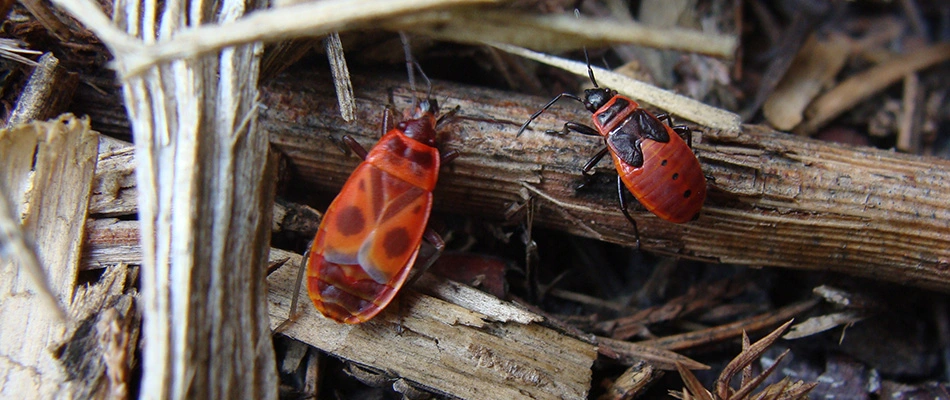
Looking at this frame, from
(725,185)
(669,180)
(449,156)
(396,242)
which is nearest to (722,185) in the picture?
(725,185)

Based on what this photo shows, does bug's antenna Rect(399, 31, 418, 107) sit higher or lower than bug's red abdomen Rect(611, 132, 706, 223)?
higher

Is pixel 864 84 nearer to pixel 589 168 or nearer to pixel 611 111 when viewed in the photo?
pixel 611 111

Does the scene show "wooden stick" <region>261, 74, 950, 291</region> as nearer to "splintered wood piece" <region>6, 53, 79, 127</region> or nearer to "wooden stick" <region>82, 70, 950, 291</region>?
"wooden stick" <region>82, 70, 950, 291</region>

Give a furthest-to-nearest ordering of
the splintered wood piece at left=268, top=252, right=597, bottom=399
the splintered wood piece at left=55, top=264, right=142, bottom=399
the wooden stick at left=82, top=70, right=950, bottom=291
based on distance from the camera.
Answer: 1. the wooden stick at left=82, top=70, right=950, bottom=291
2. the splintered wood piece at left=268, top=252, right=597, bottom=399
3. the splintered wood piece at left=55, top=264, right=142, bottom=399

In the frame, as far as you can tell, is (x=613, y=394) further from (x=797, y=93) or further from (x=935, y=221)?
(x=797, y=93)

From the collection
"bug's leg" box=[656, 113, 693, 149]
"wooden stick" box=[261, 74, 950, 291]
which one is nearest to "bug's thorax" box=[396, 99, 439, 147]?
"wooden stick" box=[261, 74, 950, 291]

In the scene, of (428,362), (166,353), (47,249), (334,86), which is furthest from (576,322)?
(47,249)

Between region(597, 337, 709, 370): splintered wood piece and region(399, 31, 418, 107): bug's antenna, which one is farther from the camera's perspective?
region(399, 31, 418, 107): bug's antenna
